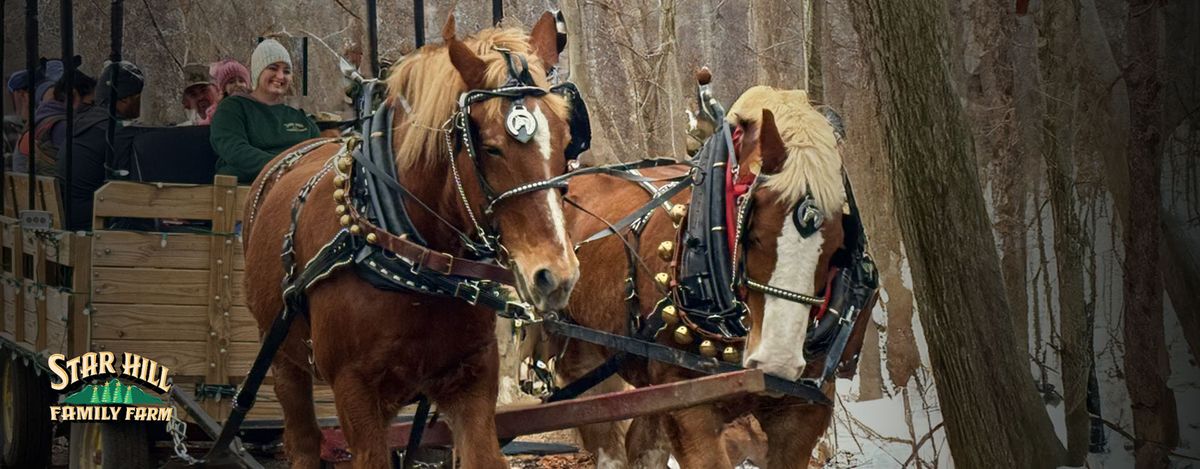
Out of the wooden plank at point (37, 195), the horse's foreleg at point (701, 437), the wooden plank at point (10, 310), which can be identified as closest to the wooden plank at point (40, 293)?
the wooden plank at point (37, 195)

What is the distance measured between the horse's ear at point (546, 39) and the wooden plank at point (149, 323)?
2.57 meters

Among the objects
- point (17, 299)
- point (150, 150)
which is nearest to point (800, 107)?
point (150, 150)

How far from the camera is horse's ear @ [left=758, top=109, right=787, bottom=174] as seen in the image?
533cm

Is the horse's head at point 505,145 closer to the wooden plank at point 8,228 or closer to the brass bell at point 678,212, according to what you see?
the brass bell at point 678,212

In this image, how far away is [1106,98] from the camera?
29.9ft

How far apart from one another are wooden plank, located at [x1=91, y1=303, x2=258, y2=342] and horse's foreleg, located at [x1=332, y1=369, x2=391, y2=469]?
6.83 feet

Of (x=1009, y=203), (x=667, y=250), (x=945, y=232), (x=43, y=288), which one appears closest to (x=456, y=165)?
(x=667, y=250)

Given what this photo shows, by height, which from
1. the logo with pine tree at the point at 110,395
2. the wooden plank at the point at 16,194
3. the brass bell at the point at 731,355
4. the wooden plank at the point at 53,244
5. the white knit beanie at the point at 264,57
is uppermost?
the white knit beanie at the point at 264,57

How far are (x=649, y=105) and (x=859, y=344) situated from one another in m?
9.69

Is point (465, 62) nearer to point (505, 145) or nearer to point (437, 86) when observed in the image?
point (437, 86)

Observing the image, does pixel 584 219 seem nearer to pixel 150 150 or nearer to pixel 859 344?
pixel 859 344

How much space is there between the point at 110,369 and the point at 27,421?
7.90 ft

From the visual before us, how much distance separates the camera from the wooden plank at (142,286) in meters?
6.81

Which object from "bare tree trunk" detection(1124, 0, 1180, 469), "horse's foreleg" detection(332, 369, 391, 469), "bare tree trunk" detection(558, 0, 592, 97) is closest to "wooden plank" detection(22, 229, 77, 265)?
"horse's foreleg" detection(332, 369, 391, 469)
